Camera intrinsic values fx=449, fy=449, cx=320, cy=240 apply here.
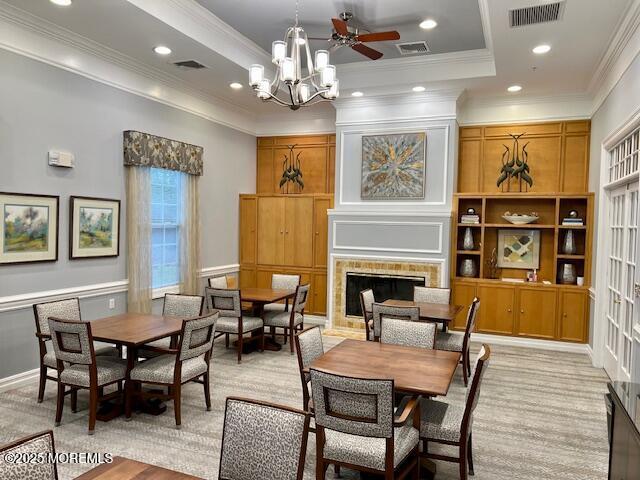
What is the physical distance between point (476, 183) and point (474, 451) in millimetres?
4494

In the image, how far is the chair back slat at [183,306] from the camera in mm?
4543

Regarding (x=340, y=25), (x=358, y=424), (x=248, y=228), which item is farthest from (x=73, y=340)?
(x=248, y=228)

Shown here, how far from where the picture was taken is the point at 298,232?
7406mm

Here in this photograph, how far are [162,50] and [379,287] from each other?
425 cm

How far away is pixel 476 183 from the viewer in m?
6.85

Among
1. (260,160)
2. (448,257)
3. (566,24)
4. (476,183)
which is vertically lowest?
(448,257)

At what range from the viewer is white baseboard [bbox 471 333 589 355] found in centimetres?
600

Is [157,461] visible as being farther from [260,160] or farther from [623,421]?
[260,160]

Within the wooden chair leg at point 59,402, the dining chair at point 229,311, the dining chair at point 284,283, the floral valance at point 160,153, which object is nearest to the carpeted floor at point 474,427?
the wooden chair leg at point 59,402

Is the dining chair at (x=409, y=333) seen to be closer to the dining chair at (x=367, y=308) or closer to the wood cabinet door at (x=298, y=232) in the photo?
the dining chair at (x=367, y=308)

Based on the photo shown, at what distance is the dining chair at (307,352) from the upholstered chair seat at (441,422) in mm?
703

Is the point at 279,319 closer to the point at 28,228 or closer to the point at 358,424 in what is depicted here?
the point at 28,228

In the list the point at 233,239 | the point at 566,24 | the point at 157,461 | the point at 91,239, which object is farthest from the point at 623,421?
→ the point at 233,239

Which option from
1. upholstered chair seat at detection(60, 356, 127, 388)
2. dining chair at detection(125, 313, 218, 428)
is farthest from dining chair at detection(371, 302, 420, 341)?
upholstered chair seat at detection(60, 356, 127, 388)
